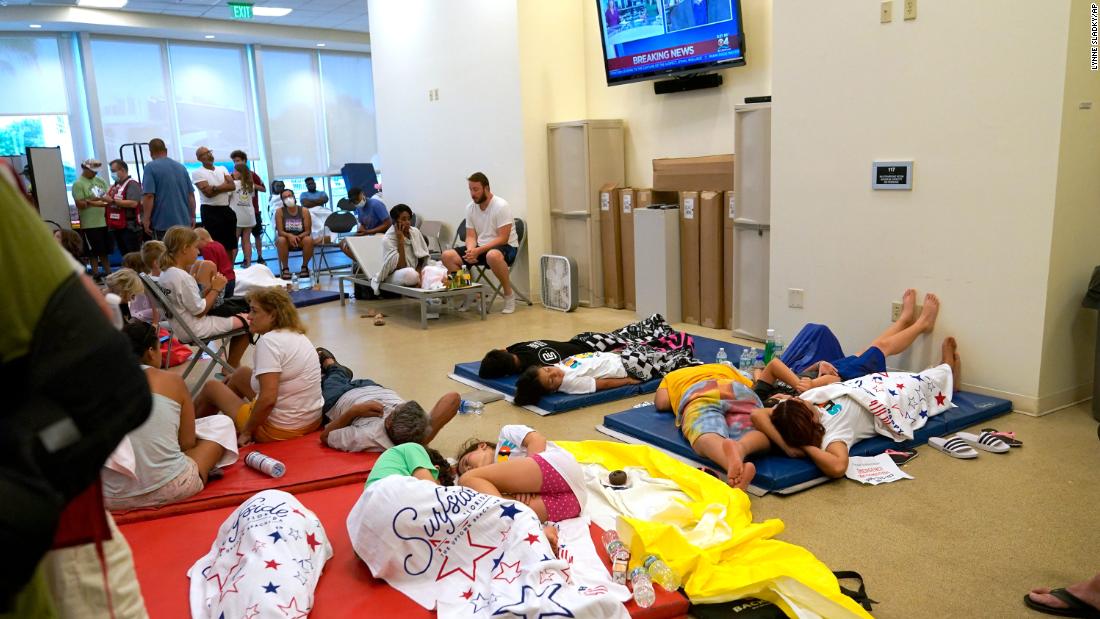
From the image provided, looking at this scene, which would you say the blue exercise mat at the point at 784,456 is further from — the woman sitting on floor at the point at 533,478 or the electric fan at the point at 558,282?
the electric fan at the point at 558,282

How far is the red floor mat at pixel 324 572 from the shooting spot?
100 inches

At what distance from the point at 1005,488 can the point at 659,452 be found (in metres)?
1.45

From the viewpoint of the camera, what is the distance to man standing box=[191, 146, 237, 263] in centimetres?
881

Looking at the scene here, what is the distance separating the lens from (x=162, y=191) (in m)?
8.41

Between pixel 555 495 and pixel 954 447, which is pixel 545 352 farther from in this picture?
pixel 954 447

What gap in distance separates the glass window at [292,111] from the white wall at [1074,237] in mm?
12615

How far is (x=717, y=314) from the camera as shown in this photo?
6562 mm

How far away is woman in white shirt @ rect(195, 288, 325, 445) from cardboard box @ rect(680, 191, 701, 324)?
3490 mm

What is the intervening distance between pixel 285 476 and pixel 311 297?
5.52 metres

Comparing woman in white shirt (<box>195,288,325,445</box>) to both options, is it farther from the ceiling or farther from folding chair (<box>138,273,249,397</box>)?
the ceiling

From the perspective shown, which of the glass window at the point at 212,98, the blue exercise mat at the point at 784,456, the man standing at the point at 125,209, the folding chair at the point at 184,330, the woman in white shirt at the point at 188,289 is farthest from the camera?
the glass window at the point at 212,98

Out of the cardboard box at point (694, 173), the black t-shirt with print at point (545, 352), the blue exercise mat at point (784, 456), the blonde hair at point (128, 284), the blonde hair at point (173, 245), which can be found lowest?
the blue exercise mat at point (784, 456)

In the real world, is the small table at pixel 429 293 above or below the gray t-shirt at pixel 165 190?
below

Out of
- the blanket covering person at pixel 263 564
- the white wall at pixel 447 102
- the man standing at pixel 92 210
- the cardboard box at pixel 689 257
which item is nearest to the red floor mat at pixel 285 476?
the blanket covering person at pixel 263 564
